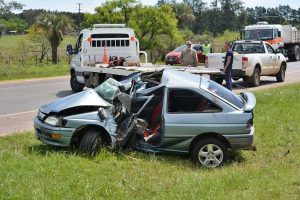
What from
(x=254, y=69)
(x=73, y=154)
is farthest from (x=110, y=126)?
(x=254, y=69)

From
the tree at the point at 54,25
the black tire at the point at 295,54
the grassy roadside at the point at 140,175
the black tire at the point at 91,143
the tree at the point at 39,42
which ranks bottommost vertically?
Result: the grassy roadside at the point at 140,175

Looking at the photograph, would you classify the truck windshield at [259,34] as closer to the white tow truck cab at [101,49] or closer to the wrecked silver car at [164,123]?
the white tow truck cab at [101,49]

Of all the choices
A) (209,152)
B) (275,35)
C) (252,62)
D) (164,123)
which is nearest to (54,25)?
(275,35)

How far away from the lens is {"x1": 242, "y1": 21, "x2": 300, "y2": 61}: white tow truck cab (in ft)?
Result: 106

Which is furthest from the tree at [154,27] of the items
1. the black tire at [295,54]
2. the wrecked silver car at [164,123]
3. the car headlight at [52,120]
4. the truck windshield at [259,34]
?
the car headlight at [52,120]

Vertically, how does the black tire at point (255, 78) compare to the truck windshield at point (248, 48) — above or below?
below

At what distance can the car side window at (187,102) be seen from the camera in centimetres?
795

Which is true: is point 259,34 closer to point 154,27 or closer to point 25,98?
point 154,27

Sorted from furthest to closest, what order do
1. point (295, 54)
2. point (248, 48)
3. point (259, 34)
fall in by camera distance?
point (295, 54)
point (259, 34)
point (248, 48)

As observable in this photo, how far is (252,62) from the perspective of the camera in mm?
18594

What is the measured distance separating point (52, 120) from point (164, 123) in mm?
1792

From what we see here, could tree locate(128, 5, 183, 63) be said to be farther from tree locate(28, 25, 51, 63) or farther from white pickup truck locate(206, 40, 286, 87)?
white pickup truck locate(206, 40, 286, 87)

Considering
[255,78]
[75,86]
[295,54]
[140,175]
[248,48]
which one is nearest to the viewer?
[140,175]

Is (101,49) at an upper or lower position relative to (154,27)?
lower
